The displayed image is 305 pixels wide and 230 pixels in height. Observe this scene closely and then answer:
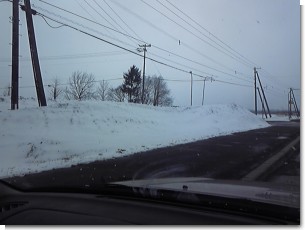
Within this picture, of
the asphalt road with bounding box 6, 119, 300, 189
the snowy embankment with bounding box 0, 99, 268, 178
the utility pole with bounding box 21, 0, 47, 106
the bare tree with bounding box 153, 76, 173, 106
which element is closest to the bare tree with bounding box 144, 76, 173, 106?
the bare tree with bounding box 153, 76, 173, 106

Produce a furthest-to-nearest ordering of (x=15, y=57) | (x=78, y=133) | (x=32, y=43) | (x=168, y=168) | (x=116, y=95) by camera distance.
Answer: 1. (x=116, y=95)
2. (x=32, y=43)
3. (x=15, y=57)
4. (x=78, y=133)
5. (x=168, y=168)

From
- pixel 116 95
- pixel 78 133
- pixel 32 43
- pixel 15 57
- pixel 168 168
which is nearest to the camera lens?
pixel 168 168

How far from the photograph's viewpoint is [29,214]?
275 cm

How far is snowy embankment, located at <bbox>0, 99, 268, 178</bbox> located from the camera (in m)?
13.7

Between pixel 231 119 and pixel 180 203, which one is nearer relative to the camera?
pixel 180 203

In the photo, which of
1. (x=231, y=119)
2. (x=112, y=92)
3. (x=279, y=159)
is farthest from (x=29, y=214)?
(x=112, y=92)

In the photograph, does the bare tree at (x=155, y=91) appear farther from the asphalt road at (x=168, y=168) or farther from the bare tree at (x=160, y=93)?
the asphalt road at (x=168, y=168)

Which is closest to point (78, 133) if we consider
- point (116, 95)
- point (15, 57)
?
point (15, 57)

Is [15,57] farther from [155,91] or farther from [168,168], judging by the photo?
[155,91]

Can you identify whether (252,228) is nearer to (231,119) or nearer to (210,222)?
(210,222)

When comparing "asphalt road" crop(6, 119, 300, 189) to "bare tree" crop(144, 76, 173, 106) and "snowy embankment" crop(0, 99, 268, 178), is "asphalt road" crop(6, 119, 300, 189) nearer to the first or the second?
"snowy embankment" crop(0, 99, 268, 178)

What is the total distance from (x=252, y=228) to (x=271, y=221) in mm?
159

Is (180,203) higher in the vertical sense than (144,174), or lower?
higher

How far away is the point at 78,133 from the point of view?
63.9 feet
